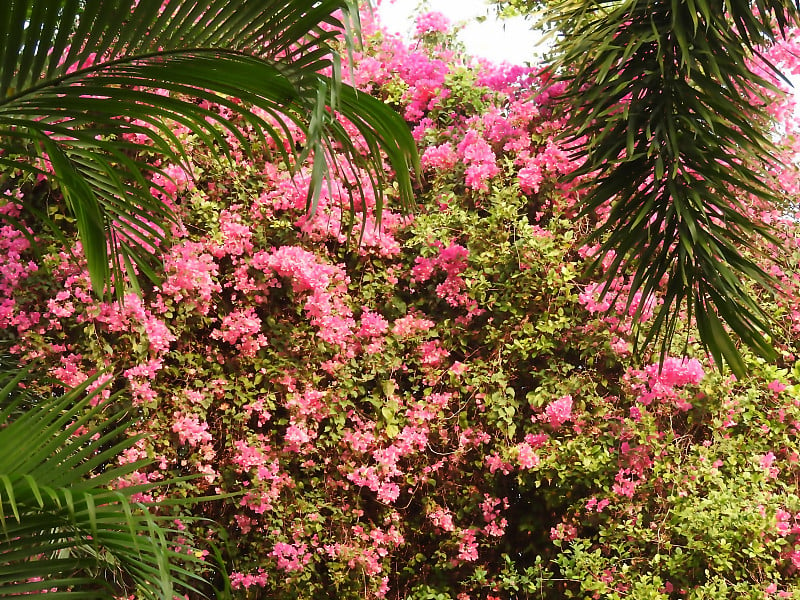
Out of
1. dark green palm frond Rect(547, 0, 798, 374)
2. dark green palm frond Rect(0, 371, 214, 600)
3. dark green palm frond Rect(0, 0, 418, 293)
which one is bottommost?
dark green palm frond Rect(0, 371, 214, 600)

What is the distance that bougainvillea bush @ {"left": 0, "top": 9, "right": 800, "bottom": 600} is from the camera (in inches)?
152

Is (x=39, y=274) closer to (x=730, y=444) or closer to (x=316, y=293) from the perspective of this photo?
(x=316, y=293)

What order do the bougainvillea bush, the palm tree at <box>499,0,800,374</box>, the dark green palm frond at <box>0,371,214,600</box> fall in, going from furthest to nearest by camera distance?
1. the bougainvillea bush
2. the palm tree at <box>499,0,800,374</box>
3. the dark green palm frond at <box>0,371,214,600</box>

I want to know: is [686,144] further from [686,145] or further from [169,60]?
[169,60]

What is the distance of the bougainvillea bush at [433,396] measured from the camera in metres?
3.85

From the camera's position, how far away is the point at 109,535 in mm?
1633

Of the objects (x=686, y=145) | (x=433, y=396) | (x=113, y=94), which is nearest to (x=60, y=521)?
(x=113, y=94)

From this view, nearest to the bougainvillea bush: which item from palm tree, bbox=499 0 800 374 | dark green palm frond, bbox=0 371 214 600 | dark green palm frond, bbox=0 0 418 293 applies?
palm tree, bbox=499 0 800 374

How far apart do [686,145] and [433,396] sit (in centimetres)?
192

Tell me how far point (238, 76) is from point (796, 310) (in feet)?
12.2

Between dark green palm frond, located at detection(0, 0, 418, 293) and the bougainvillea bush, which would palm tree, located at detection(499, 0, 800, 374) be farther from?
dark green palm frond, located at detection(0, 0, 418, 293)

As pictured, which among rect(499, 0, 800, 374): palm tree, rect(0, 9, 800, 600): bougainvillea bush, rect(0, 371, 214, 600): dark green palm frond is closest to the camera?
rect(0, 371, 214, 600): dark green palm frond

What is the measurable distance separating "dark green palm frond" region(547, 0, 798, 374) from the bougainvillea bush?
1.05 m

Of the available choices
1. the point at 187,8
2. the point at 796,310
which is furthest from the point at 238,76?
the point at 796,310
